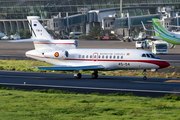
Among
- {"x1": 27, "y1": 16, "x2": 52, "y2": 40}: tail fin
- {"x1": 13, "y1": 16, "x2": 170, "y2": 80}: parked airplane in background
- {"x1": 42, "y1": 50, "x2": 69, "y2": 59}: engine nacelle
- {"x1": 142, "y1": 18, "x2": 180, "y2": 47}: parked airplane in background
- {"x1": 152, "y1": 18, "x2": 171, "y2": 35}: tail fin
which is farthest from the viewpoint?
{"x1": 152, "y1": 18, "x2": 171, "y2": 35}: tail fin

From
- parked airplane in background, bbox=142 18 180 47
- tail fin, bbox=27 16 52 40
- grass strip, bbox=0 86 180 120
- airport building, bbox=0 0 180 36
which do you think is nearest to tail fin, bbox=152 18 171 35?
parked airplane in background, bbox=142 18 180 47

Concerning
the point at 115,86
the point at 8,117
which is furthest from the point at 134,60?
the point at 8,117

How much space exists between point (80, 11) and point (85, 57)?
108 m

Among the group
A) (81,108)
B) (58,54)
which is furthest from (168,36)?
(81,108)

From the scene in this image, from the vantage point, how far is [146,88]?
32.1 metres

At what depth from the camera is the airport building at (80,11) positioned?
474 feet

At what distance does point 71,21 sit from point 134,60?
344 ft

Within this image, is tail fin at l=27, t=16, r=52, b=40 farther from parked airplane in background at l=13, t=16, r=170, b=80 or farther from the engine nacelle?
the engine nacelle

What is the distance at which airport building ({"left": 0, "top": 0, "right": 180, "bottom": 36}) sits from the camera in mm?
144375

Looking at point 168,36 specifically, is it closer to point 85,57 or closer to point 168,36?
point 168,36

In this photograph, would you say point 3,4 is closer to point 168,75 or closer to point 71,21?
point 71,21

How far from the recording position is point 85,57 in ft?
135

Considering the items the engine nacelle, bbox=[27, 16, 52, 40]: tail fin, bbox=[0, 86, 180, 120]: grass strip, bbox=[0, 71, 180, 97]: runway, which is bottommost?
bbox=[0, 71, 180, 97]: runway

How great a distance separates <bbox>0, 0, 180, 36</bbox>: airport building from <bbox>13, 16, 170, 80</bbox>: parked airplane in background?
95982 mm
